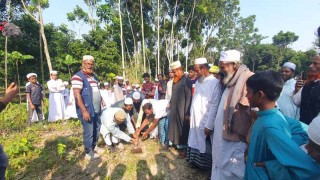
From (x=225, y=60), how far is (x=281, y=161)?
1.73m

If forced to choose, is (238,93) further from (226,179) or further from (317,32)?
(317,32)

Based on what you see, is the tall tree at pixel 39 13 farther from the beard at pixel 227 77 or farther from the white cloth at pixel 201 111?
the beard at pixel 227 77

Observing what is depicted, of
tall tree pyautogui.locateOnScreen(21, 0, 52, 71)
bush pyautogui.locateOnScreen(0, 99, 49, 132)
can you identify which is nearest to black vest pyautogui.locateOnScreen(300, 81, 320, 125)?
bush pyautogui.locateOnScreen(0, 99, 49, 132)

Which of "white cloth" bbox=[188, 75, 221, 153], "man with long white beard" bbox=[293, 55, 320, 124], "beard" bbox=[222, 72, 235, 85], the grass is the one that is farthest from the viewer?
the grass

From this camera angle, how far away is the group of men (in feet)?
4.44

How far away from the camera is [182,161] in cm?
443

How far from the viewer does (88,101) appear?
4.27 meters

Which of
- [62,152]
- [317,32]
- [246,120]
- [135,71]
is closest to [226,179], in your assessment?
[246,120]

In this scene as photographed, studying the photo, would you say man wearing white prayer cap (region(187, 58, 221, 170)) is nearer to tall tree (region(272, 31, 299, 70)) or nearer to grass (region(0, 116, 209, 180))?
grass (region(0, 116, 209, 180))

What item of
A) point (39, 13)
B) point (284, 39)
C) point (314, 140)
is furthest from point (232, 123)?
point (284, 39)

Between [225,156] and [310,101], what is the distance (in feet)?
4.44

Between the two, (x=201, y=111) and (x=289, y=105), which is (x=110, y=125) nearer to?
(x=201, y=111)

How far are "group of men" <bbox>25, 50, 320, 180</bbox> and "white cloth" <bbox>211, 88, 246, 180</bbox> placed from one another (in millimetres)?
11

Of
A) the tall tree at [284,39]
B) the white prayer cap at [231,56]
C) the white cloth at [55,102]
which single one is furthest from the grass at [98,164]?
the tall tree at [284,39]
